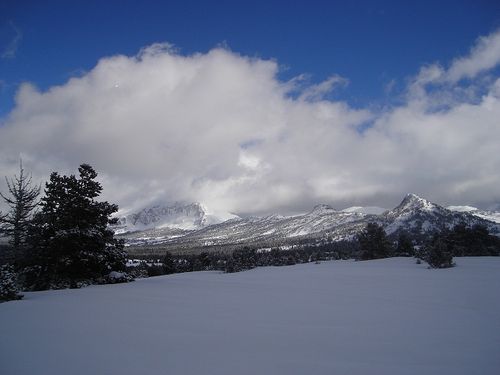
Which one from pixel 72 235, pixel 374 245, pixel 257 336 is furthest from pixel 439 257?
pixel 72 235

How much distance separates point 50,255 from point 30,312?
459 inches

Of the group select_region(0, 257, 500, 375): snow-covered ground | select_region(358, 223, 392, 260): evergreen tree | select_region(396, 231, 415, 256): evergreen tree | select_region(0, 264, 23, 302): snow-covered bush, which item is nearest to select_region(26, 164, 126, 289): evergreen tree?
select_region(0, 264, 23, 302): snow-covered bush

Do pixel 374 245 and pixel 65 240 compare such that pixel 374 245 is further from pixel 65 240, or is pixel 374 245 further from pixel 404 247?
pixel 65 240

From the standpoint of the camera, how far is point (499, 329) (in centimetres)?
635

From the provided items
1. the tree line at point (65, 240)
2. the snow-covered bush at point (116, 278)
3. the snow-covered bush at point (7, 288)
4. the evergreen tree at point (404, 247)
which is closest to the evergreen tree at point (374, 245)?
the evergreen tree at point (404, 247)

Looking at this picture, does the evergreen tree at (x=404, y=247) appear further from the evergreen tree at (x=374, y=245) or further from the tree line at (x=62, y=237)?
the tree line at (x=62, y=237)

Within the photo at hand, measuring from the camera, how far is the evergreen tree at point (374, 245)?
3956 centimetres

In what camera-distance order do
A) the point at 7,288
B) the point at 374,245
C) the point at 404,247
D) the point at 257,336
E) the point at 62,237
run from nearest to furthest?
the point at 257,336 < the point at 7,288 < the point at 62,237 < the point at 374,245 < the point at 404,247

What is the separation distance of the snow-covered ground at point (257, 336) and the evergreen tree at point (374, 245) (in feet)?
102

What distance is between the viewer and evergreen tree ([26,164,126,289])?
18.0m

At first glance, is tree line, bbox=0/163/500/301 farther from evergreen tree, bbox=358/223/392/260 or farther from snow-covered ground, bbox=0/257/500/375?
evergreen tree, bbox=358/223/392/260

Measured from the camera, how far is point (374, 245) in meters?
39.9

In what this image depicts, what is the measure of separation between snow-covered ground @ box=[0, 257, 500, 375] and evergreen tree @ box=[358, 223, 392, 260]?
31044mm

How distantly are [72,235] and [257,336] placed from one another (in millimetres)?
16158
